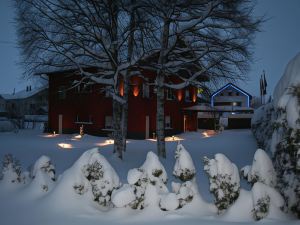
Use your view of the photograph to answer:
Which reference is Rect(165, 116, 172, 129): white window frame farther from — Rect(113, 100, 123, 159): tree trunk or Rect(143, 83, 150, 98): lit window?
Rect(113, 100, 123, 159): tree trunk

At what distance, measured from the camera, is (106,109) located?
2988 centimetres

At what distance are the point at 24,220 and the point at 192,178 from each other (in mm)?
3774

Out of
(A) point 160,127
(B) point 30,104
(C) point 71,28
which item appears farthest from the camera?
(B) point 30,104

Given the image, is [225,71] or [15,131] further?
[15,131]

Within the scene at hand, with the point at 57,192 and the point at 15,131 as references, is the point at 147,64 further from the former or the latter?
the point at 15,131

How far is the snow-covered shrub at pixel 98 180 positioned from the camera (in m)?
7.13

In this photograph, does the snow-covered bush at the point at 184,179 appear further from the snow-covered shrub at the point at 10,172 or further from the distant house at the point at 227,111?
the distant house at the point at 227,111

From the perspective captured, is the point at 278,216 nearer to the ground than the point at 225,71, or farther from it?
nearer to the ground

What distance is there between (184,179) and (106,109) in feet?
77.4

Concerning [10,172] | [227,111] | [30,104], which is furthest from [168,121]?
→ [30,104]

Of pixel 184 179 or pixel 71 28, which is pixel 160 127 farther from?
pixel 184 179

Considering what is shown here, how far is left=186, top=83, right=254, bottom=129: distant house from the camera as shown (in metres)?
35.4

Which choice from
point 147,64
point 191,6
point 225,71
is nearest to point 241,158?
point 225,71

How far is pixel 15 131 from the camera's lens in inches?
1378
